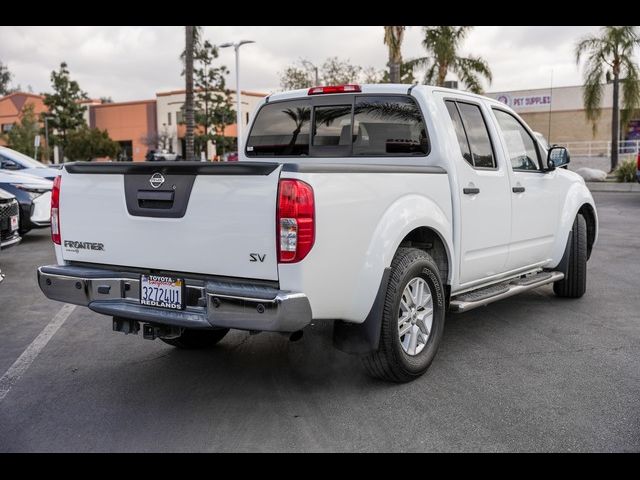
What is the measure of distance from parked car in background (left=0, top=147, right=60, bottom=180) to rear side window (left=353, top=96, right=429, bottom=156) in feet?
33.0

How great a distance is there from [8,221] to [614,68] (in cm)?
2767

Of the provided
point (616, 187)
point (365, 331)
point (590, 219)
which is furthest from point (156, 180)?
point (616, 187)

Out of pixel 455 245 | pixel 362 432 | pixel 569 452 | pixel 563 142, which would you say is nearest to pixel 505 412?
pixel 569 452

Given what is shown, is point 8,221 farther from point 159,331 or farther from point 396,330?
point 396,330

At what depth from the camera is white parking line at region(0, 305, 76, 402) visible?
4.55 metres

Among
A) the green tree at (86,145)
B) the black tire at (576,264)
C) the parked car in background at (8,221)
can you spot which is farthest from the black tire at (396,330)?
the green tree at (86,145)

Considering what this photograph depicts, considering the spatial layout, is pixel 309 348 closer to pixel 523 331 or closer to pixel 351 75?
pixel 523 331

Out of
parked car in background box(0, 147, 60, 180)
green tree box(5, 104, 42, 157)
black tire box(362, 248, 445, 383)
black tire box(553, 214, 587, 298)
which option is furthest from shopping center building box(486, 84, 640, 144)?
black tire box(362, 248, 445, 383)

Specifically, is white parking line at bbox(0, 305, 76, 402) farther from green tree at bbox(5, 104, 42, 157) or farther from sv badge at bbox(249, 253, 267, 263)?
green tree at bbox(5, 104, 42, 157)

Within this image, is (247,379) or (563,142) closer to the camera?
(247,379)

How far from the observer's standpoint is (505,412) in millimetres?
3896

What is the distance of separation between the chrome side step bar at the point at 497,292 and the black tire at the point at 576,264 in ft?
1.14

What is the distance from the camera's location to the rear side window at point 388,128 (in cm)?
507
